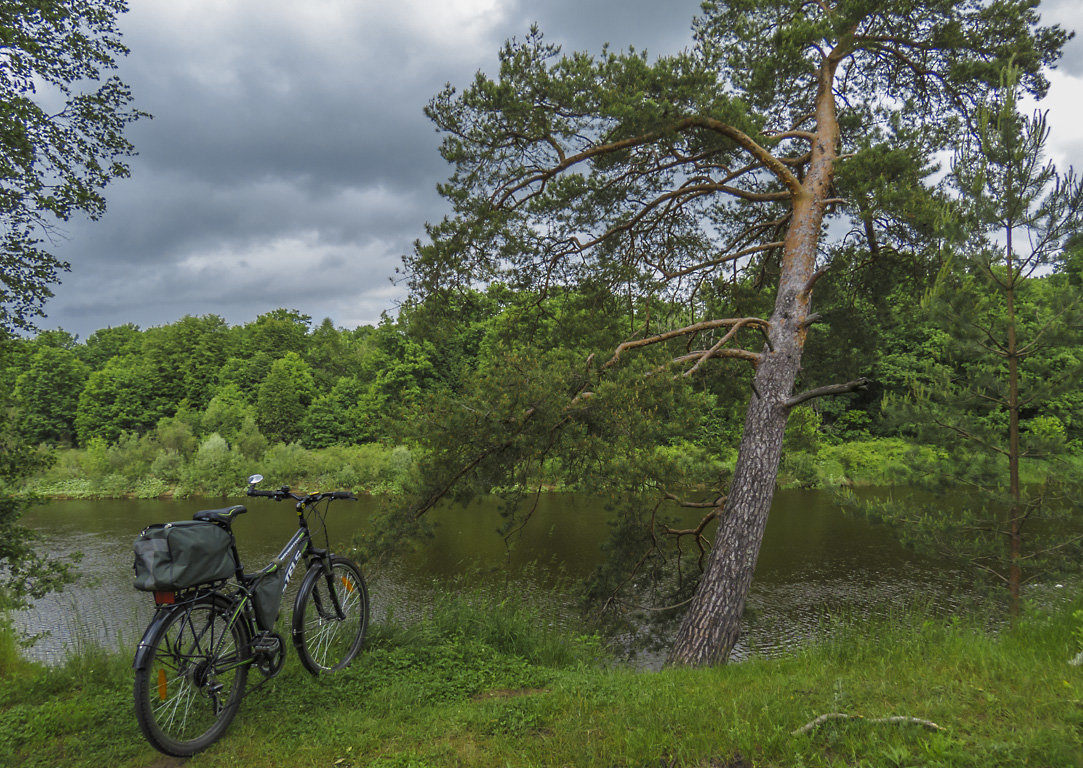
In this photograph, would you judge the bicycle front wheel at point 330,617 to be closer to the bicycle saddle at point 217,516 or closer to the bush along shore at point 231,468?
the bicycle saddle at point 217,516

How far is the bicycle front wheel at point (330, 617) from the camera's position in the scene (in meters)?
3.31

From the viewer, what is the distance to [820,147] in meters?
6.34

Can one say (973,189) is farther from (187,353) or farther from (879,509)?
(187,353)

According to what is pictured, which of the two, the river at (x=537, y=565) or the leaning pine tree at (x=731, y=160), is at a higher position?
the leaning pine tree at (x=731, y=160)

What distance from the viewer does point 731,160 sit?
299 inches

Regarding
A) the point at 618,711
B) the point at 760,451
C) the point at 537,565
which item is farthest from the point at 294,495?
the point at 537,565

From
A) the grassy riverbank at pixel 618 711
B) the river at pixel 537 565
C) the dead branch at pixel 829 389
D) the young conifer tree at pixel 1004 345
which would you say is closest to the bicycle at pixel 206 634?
the grassy riverbank at pixel 618 711

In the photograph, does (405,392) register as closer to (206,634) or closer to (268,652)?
(268,652)

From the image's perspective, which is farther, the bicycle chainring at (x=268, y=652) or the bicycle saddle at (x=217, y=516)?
the bicycle chainring at (x=268, y=652)

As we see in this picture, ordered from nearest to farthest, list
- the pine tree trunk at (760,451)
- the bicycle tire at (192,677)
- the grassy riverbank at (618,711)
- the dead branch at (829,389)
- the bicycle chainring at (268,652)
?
1. the grassy riverbank at (618,711)
2. the bicycle tire at (192,677)
3. the bicycle chainring at (268,652)
4. the dead branch at (829,389)
5. the pine tree trunk at (760,451)

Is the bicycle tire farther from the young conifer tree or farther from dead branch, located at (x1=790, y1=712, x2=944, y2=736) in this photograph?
the young conifer tree

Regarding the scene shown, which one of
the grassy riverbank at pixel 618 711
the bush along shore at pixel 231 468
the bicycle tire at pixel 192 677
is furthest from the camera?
the bush along shore at pixel 231 468

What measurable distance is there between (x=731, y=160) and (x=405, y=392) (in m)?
5.40

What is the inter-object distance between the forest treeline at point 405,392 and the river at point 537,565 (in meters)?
1.79
